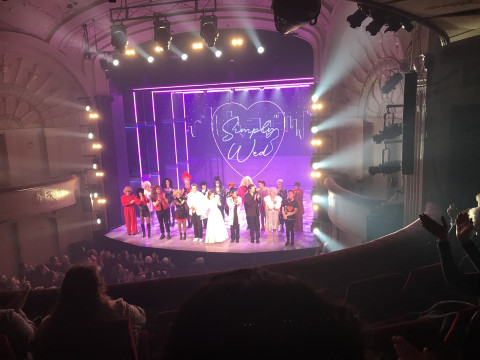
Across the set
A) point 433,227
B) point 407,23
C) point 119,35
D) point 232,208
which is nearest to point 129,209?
point 232,208

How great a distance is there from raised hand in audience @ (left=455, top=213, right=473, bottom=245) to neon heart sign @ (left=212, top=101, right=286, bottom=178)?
12.3 meters

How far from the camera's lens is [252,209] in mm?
10023

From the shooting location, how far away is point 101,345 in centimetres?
230

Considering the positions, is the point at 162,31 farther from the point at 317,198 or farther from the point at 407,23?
the point at 317,198

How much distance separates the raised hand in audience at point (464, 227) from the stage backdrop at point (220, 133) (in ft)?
37.7

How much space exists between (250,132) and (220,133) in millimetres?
1290

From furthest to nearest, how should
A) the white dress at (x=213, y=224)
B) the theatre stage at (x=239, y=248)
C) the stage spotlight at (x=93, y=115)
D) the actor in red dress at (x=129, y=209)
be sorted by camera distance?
the stage spotlight at (x=93, y=115) < the actor in red dress at (x=129, y=209) < the white dress at (x=213, y=224) < the theatre stage at (x=239, y=248)

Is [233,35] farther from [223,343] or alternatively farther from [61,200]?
[223,343]

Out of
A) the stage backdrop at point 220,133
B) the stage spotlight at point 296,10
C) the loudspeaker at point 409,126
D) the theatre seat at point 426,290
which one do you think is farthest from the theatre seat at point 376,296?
the stage backdrop at point 220,133

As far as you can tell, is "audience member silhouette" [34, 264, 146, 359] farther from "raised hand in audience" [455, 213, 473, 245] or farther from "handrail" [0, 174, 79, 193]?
"handrail" [0, 174, 79, 193]

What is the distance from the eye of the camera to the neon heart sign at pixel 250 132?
14.7 m

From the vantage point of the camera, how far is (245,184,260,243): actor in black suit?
32.8 feet

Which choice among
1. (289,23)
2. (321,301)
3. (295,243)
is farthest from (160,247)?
(321,301)

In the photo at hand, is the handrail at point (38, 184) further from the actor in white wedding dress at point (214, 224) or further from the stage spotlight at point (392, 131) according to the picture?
the stage spotlight at point (392, 131)
